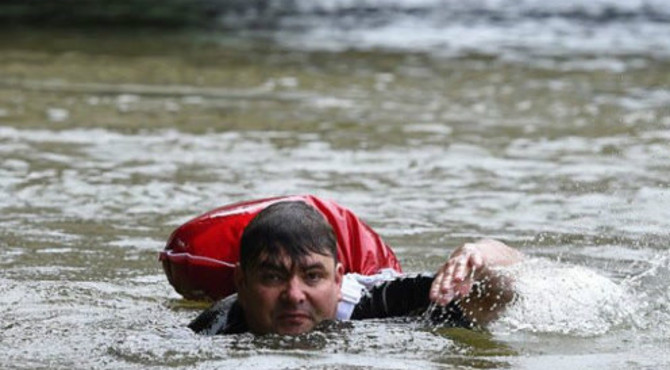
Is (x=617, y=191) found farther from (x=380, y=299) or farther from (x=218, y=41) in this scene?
(x=218, y=41)

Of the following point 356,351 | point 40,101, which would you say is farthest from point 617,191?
point 40,101

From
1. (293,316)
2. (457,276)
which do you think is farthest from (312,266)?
(457,276)

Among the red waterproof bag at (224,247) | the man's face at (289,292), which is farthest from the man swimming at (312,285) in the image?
the red waterproof bag at (224,247)

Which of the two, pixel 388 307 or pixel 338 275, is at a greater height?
pixel 338 275

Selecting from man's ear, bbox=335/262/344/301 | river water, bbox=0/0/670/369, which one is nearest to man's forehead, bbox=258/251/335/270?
man's ear, bbox=335/262/344/301

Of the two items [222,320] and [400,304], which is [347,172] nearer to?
[400,304]

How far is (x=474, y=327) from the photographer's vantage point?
5.73 meters

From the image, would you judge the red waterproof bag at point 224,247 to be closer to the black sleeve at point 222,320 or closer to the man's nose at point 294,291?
the black sleeve at point 222,320

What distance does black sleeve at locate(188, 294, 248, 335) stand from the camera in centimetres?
546

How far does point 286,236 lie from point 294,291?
0.59ft

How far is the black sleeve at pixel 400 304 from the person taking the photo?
5574 millimetres

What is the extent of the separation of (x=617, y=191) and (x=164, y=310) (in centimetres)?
376

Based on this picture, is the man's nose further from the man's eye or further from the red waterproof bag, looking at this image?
the red waterproof bag

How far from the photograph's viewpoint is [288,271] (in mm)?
5117
